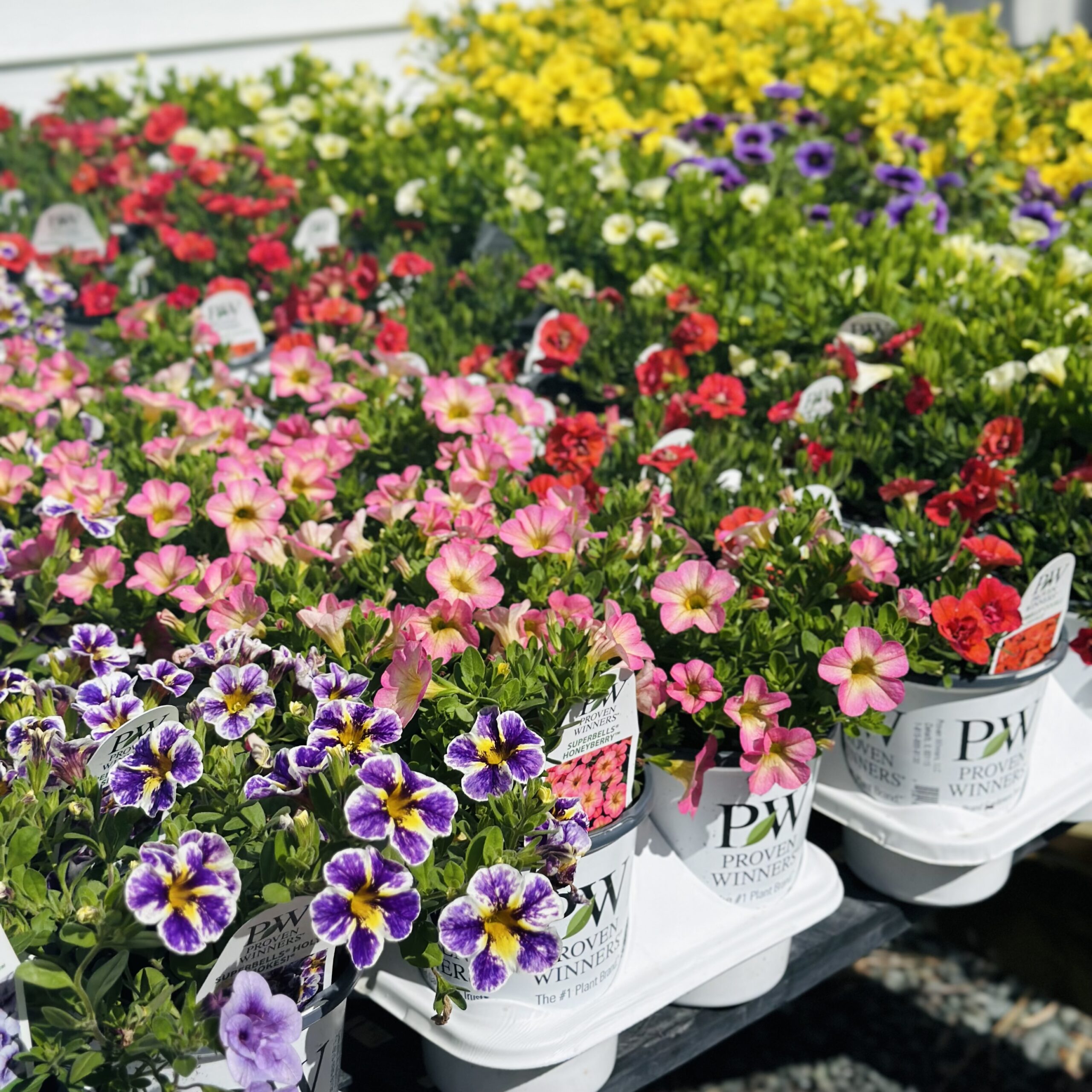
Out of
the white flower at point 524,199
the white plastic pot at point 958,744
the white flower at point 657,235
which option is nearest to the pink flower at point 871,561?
the white plastic pot at point 958,744

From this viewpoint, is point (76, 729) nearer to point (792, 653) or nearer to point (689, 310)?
point (792, 653)

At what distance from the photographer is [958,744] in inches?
53.7

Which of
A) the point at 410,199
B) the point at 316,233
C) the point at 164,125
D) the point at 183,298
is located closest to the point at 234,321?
the point at 183,298

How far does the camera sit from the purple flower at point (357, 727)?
3.24 feet

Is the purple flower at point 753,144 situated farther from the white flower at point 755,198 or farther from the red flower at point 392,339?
the red flower at point 392,339

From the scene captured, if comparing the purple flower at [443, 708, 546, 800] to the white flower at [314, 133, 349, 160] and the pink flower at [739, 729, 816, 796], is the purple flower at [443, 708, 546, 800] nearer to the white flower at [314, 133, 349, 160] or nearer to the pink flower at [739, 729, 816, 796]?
the pink flower at [739, 729, 816, 796]

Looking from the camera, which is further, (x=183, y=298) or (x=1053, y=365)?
(x=183, y=298)

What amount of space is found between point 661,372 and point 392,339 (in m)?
0.50

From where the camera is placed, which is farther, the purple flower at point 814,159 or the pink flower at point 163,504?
the purple flower at point 814,159

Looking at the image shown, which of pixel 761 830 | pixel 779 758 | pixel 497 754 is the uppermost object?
pixel 497 754

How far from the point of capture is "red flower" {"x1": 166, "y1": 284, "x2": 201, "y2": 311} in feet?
7.60

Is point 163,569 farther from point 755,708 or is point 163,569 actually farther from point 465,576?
point 755,708

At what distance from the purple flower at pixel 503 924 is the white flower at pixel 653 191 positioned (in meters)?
1.89

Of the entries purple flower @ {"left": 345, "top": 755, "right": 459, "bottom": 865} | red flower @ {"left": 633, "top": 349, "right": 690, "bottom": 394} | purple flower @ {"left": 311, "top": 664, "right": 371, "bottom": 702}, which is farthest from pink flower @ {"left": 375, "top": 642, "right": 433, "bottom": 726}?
red flower @ {"left": 633, "top": 349, "right": 690, "bottom": 394}
